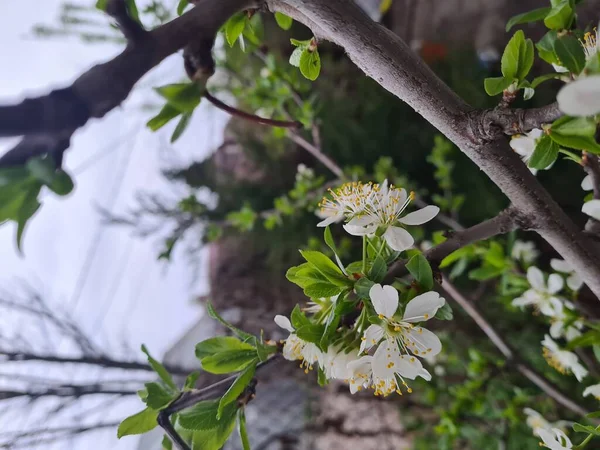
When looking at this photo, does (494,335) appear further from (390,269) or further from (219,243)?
(219,243)

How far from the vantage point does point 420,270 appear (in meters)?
0.30

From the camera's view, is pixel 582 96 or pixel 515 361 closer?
pixel 582 96

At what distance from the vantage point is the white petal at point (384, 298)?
0.93 ft

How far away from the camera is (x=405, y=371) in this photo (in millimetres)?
304

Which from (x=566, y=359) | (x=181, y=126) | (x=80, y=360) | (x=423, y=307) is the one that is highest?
(x=181, y=126)

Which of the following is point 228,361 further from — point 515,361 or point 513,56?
point 515,361

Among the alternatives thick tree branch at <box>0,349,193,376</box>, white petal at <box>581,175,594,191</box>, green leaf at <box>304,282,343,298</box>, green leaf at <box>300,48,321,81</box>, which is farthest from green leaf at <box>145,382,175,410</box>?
thick tree branch at <box>0,349,193,376</box>

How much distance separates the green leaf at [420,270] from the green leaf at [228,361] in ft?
0.47

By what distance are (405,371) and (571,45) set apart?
0.74 ft

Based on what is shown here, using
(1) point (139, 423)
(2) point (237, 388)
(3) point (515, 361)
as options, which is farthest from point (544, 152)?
(3) point (515, 361)

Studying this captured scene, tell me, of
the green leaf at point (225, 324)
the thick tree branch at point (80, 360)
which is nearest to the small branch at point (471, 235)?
the green leaf at point (225, 324)

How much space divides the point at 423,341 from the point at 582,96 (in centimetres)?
20

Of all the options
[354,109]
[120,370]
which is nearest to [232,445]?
[120,370]

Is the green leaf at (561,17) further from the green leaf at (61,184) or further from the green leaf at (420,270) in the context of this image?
the green leaf at (61,184)
